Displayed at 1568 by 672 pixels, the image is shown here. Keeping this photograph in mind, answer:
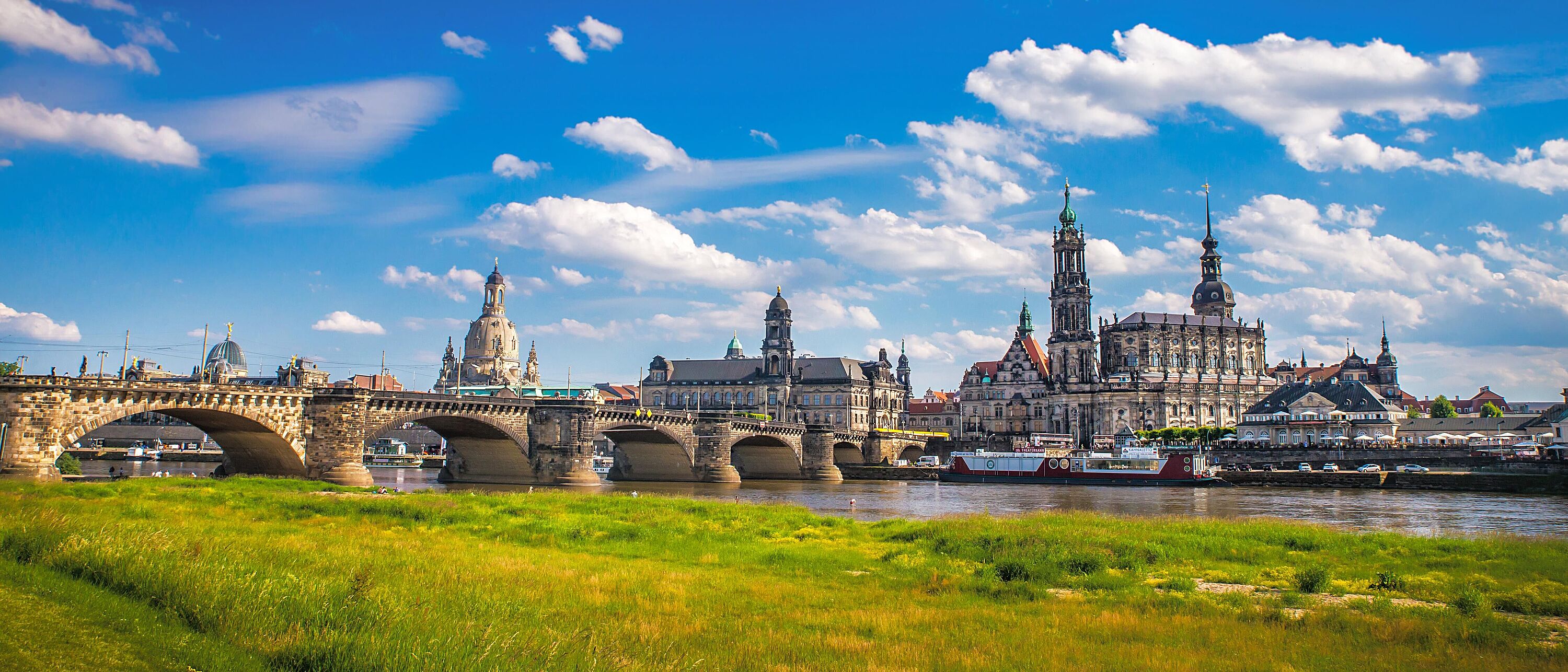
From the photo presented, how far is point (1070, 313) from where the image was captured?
17375 cm

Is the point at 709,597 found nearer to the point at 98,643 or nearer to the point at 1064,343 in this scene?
the point at 98,643

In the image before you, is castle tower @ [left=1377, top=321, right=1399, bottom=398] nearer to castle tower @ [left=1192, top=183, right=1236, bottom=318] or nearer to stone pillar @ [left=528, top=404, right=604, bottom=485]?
castle tower @ [left=1192, top=183, right=1236, bottom=318]

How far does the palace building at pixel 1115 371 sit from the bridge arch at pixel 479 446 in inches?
3419

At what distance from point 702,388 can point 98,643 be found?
166 m

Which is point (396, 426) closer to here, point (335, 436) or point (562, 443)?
point (335, 436)

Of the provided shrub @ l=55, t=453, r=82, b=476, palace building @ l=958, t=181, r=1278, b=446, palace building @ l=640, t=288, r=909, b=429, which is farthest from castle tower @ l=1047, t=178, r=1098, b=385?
shrub @ l=55, t=453, r=82, b=476

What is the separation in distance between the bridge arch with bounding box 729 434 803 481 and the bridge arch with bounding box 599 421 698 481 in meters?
13.8

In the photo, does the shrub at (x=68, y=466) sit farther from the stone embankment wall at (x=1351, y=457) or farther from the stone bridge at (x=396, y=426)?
the stone embankment wall at (x=1351, y=457)

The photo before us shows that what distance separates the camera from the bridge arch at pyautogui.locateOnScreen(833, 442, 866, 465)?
434ft

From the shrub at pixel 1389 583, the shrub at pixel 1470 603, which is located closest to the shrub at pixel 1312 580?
the shrub at pixel 1389 583

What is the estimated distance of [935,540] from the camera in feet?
92.6

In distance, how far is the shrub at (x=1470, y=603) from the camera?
18.1m

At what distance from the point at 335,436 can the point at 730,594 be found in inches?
1855

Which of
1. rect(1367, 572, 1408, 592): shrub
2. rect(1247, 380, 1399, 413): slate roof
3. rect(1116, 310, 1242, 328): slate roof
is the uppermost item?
rect(1116, 310, 1242, 328): slate roof
